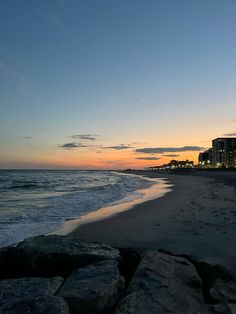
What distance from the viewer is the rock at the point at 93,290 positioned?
3768 millimetres

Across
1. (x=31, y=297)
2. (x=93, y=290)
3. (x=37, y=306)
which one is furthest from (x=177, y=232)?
(x=37, y=306)

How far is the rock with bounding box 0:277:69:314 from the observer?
136 inches

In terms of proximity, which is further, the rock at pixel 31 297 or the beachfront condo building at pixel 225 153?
the beachfront condo building at pixel 225 153

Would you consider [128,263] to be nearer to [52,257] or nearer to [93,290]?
[52,257]

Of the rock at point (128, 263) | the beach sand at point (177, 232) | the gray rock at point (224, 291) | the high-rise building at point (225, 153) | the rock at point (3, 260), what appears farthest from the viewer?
the high-rise building at point (225, 153)

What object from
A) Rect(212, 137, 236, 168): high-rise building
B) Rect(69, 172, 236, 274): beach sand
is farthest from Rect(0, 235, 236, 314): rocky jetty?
Rect(212, 137, 236, 168): high-rise building

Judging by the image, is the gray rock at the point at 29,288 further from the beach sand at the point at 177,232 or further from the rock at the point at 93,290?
the beach sand at the point at 177,232

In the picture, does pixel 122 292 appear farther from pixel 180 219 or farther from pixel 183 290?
pixel 180 219

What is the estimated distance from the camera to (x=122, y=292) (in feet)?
13.8

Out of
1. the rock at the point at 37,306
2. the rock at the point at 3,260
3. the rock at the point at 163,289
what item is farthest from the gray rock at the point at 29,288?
the rock at the point at 3,260

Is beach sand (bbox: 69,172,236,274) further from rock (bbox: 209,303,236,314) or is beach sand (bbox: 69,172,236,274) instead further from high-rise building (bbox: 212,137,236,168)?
high-rise building (bbox: 212,137,236,168)

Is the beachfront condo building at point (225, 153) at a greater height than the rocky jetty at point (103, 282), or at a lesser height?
greater

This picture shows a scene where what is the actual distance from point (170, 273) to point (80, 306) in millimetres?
1471

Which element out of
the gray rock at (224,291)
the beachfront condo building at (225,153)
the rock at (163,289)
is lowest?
the gray rock at (224,291)
